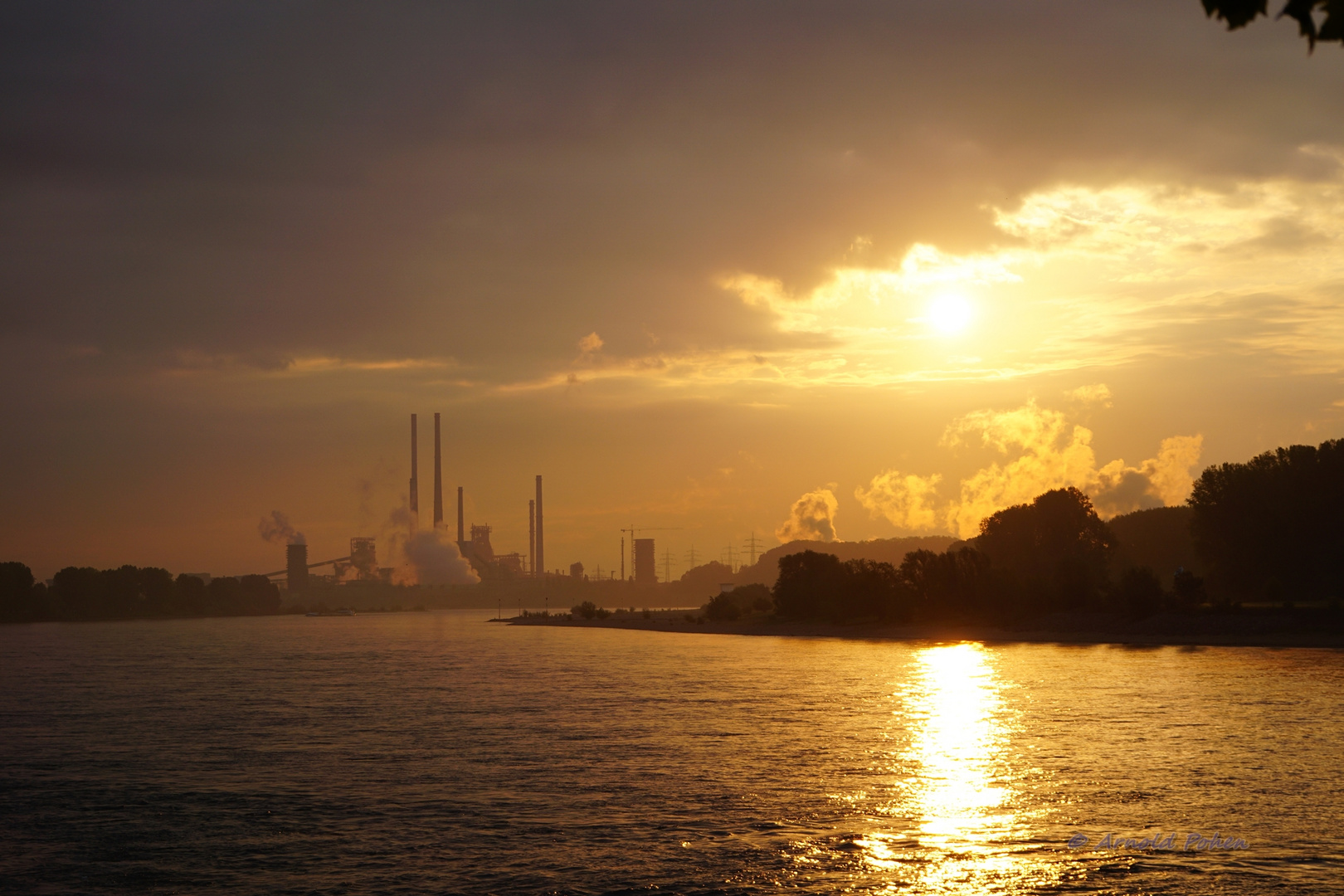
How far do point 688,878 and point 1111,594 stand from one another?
142218 millimetres

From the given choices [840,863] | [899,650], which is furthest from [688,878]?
[899,650]

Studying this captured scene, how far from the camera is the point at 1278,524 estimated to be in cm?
14475

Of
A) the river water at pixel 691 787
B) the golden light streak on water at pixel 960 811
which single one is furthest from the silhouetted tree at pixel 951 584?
the golden light streak on water at pixel 960 811

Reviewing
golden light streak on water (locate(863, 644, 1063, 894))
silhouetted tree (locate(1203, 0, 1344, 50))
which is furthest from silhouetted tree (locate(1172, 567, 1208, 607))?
silhouetted tree (locate(1203, 0, 1344, 50))

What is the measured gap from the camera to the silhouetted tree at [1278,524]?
143m

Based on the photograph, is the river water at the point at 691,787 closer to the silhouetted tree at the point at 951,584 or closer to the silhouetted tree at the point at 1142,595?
the silhouetted tree at the point at 1142,595

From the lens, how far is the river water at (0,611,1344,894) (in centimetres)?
3094

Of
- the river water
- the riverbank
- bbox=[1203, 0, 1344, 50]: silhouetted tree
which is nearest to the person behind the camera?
bbox=[1203, 0, 1344, 50]: silhouetted tree

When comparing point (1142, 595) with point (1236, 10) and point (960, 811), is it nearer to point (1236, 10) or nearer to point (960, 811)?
point (960, 811)

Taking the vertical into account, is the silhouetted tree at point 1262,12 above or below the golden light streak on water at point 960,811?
above

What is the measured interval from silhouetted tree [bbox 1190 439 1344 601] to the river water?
59878 mm

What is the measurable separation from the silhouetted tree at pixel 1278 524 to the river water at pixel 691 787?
196ft

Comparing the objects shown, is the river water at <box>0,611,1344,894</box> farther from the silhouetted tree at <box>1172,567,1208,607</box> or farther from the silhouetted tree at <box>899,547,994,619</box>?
the silhouetted tree at <box>899,547,994,619</box>

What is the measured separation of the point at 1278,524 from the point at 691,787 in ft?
424
